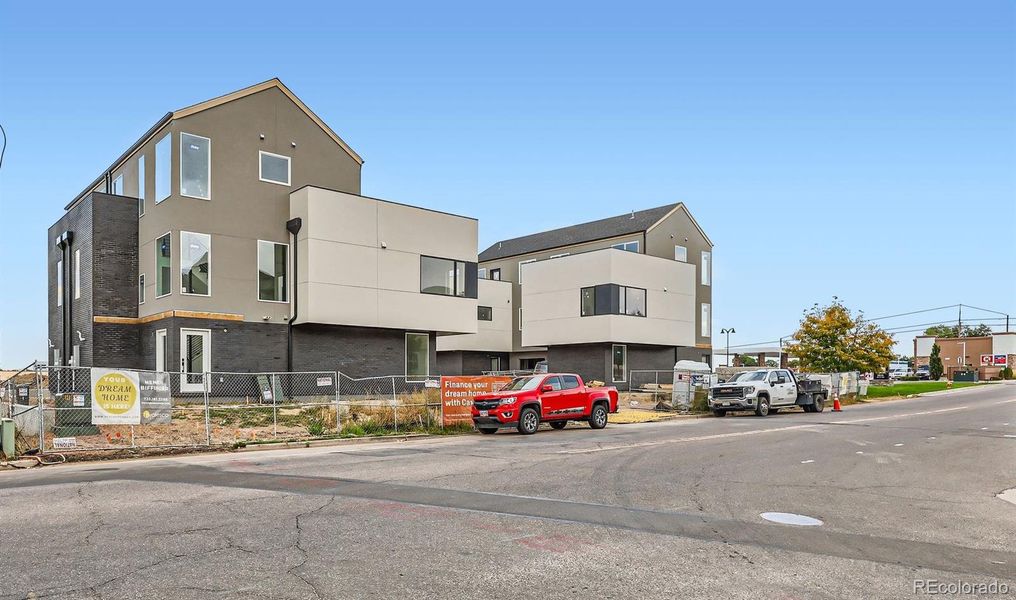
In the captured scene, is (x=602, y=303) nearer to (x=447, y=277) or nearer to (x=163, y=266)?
(x=447, y=277)

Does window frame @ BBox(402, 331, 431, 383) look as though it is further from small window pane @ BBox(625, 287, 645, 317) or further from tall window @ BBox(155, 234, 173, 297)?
small window pane @ BBox(625, 287, 645, 317)

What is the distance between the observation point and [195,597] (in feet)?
19.7

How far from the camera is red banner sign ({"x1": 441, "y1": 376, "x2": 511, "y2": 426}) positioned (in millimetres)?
23875

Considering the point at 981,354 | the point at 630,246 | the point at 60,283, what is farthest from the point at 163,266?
the point at 981,354

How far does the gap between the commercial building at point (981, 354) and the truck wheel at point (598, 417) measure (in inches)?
3569

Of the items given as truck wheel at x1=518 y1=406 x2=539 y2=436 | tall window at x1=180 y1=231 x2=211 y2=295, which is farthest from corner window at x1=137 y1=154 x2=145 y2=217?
truck wheel at x1=518 y1=406 x2=539 y2=436

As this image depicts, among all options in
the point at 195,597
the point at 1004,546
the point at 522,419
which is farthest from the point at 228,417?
the point at 1004,546

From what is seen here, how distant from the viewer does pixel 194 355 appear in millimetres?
27438

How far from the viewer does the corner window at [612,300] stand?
44281 millimetres

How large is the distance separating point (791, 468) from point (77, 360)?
92.7 feet

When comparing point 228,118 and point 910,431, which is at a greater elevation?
point 228,118

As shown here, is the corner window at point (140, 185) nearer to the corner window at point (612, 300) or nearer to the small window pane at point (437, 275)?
the small window pane at point (437, 275)

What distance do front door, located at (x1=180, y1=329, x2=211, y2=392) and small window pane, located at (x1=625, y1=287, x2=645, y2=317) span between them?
81.8 ft

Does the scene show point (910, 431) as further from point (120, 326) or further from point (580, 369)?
point (120, 326)
